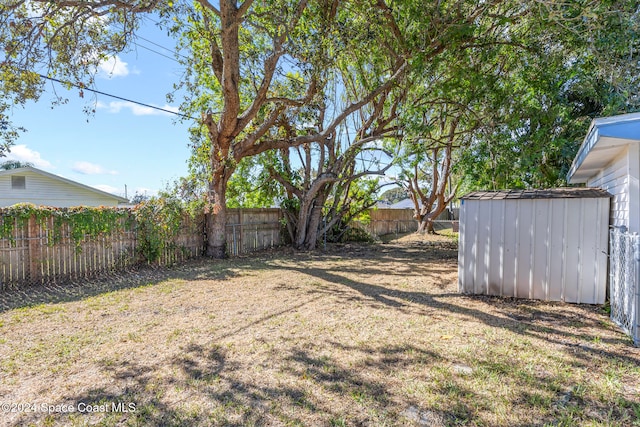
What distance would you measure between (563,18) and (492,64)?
2615mm

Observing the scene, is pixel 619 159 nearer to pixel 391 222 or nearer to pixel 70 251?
pixel 70 251

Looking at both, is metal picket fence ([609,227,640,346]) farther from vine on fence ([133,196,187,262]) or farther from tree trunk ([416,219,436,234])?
tree trunk ([416,219,436,234])

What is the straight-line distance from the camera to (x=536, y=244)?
5246mm

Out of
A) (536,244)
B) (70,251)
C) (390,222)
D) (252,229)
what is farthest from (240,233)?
(390,222)

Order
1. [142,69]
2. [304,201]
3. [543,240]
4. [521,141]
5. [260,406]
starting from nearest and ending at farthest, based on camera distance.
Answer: [260,406] → [543,240] → [521,141] → [142,69] → [304,201]

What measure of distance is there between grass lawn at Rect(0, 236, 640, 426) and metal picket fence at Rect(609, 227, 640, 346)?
6.6 inches

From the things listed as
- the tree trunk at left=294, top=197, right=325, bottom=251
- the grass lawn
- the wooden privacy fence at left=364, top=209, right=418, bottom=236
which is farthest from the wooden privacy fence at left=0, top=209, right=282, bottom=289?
the wooden privacy fence at left=364, top=209, right=418, bottom=236

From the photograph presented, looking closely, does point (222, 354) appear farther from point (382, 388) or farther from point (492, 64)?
point (492, 64)

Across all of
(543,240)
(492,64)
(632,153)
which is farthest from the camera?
(492,64)

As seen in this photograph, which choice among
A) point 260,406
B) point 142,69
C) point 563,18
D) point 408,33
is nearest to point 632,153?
point 563,18

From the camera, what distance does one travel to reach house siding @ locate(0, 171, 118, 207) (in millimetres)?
13938

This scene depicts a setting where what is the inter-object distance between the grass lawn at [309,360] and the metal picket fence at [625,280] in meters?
0.17

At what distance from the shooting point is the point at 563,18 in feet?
19.5

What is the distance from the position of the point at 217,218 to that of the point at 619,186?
334 inches
